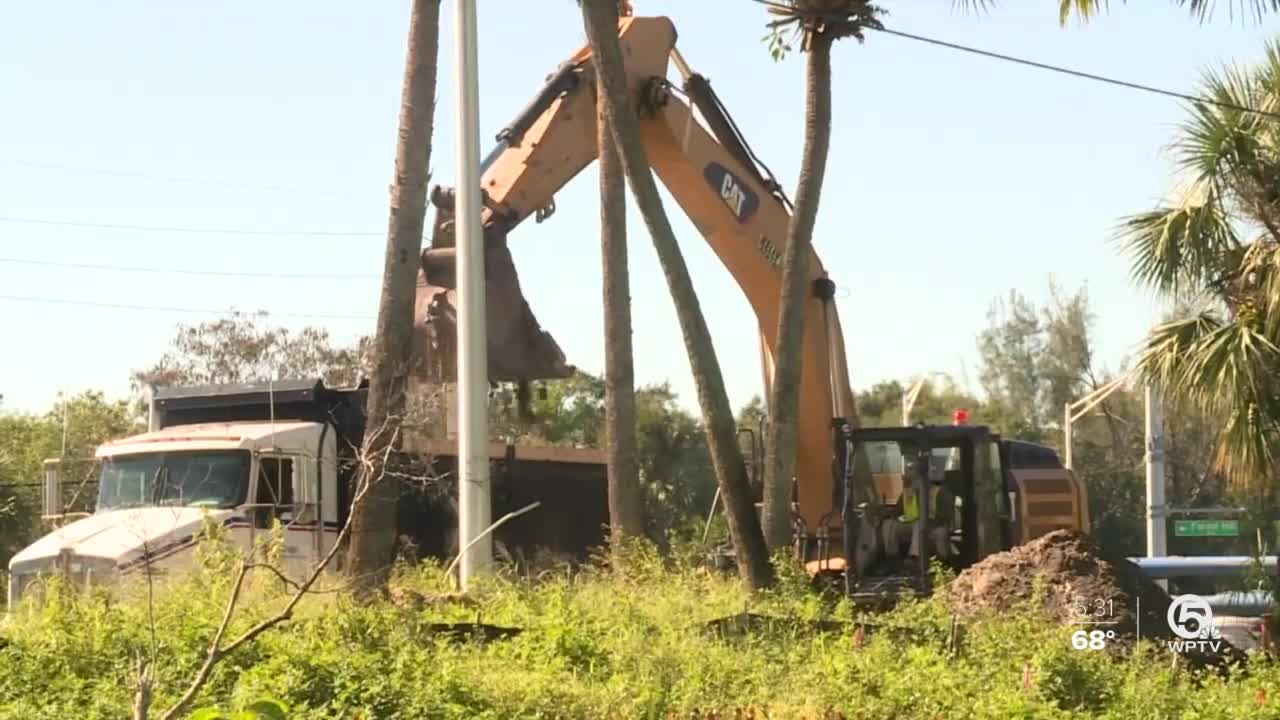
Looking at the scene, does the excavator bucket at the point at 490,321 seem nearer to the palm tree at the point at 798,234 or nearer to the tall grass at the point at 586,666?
the palm tree at the point at 798,234

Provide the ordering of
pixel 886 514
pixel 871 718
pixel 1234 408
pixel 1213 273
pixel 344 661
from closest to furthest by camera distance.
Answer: pixel 871 718 < pixel 344 661 < pixel 1234 408 < pixel 1213 273 < pixel 886 514

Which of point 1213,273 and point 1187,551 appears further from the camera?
point 1187,551

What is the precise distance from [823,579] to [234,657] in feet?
24.8

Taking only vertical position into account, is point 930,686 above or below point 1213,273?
below

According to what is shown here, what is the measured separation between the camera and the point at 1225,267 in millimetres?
14672

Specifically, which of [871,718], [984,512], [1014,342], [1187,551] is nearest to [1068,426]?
[1187,551]

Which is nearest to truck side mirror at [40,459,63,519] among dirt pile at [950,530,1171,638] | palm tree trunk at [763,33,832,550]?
palm tree trunk at [763,33,832,550]

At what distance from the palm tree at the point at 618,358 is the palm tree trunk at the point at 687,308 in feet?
8.90

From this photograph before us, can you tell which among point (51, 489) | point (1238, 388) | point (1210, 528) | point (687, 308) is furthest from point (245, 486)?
point (1210, 528)

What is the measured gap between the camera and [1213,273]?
48.4ft

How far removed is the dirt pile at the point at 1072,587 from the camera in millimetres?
14492

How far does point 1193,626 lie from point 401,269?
8.82m

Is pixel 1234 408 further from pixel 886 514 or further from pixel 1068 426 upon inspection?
pixel 1068 426

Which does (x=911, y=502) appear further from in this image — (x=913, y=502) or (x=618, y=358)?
(x=618, y=358)
